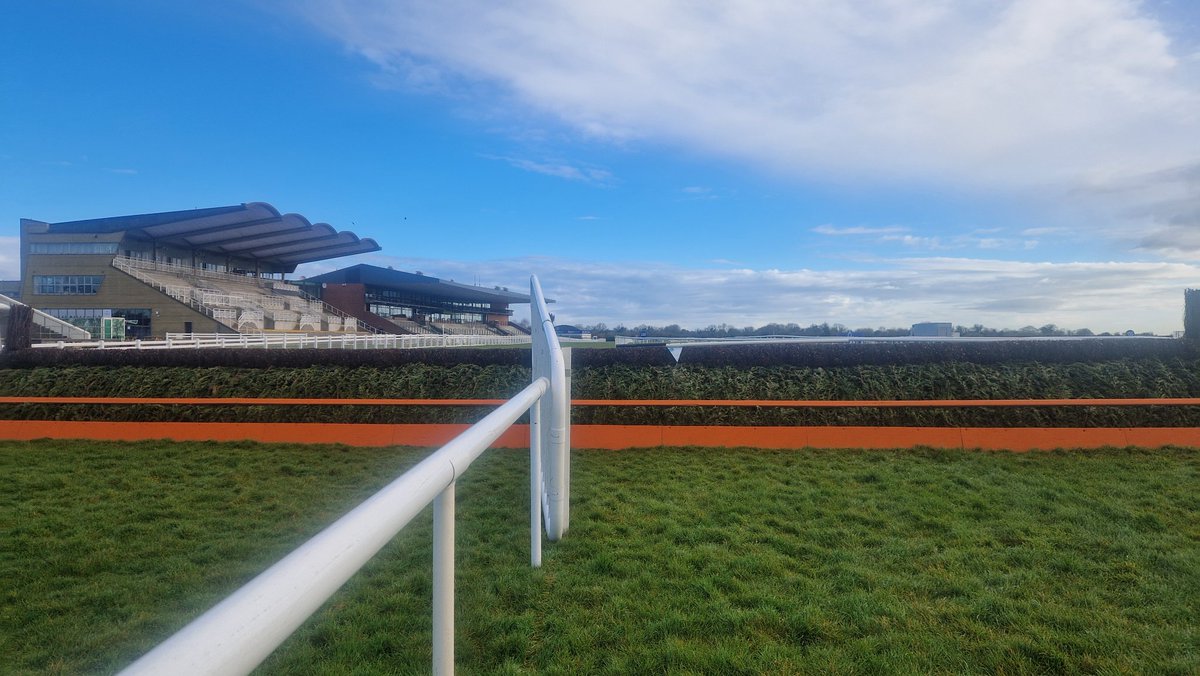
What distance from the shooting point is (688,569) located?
11.7 feet

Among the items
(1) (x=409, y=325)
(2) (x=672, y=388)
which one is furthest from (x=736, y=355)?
(1) (x=409, y=325)

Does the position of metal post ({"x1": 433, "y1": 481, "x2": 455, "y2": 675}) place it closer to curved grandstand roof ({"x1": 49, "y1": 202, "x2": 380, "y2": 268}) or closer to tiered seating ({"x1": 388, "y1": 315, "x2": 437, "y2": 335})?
curved grandstand roof ({"x1": 49, "y1": 202, "x2": 380, "y2": 268})

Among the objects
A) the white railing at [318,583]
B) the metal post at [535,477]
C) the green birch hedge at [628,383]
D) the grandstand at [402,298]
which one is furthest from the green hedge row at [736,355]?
the grandstand at [402,298]

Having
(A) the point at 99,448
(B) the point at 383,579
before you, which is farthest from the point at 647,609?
(A) the point at 99,448

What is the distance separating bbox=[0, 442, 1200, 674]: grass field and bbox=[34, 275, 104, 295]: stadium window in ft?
132

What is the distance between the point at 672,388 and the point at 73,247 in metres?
46.5

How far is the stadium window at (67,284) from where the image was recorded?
3774cm

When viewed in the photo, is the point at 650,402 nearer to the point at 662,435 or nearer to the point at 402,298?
the point at 662,435

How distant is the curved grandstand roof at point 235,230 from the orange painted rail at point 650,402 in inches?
1179

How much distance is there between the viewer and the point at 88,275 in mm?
37938

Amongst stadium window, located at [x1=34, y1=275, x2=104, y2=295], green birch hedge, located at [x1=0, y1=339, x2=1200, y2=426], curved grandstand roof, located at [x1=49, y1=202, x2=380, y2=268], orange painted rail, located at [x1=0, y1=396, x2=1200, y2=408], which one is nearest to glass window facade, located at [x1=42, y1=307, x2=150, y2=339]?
stadium window, located at [x1=34, y1=275, x2=104, y2=295]

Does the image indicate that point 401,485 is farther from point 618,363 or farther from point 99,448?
point 99,448

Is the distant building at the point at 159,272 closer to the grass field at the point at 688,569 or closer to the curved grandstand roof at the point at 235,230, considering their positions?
the curved grandstand roof at the point at 235,230

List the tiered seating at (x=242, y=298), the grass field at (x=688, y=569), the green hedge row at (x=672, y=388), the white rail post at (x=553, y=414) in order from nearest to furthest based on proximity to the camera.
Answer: the grass field at (x=688, y=569)
the white rail post at (x=553, y=414)
the green hedge row at (x=672, y=388)
the tiered seating at (x=242, y=298)
